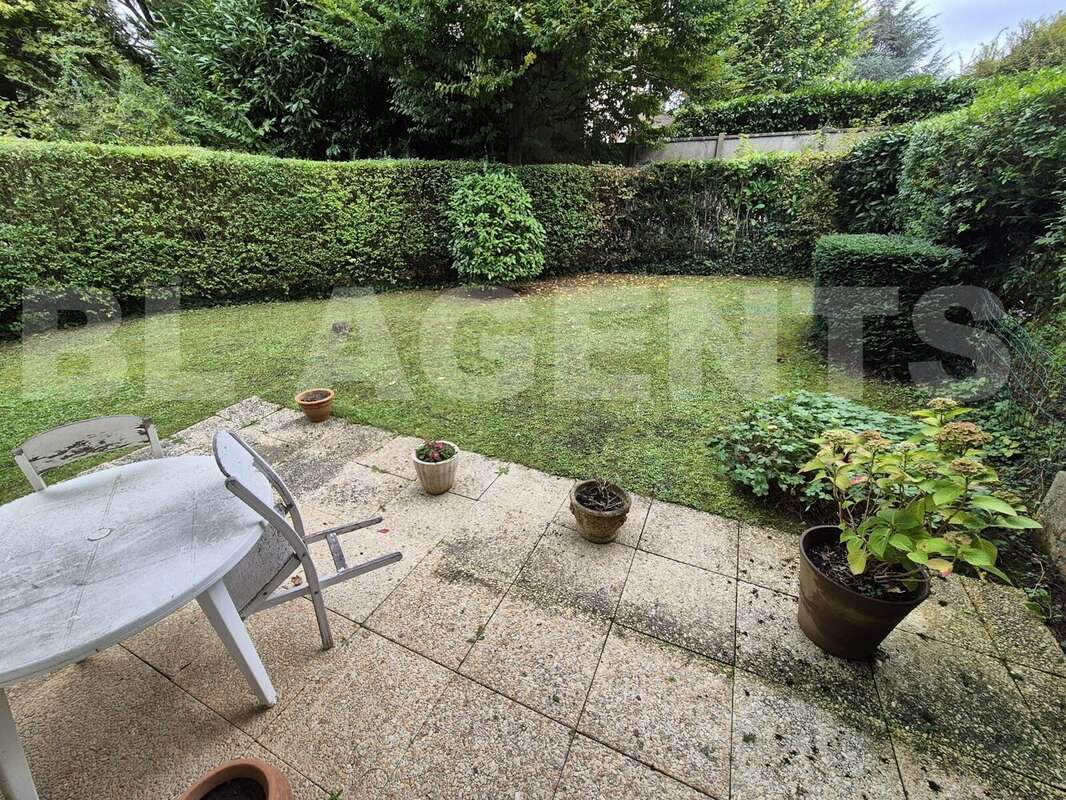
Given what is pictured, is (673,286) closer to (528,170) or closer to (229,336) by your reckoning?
(528,170)

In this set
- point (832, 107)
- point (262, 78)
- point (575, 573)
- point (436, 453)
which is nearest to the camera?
point (575, 573)

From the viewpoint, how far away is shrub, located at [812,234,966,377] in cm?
392

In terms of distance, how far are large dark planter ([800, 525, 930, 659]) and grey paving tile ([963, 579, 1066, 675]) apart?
0.61 metres

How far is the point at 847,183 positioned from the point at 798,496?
735 centimetres

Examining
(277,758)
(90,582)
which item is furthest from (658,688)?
(90,582)

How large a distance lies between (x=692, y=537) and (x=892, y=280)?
3573 millimetres

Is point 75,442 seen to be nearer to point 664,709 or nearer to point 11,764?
point 11,764

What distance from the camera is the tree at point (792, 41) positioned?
14703mm

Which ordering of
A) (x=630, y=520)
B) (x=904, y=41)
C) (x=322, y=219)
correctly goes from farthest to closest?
(x=904, y=41) → (x=322, y=219) → (x=630, y=520)

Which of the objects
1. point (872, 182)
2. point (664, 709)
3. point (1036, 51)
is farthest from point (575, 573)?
point (1036, 51)

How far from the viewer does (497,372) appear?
14.9 ft

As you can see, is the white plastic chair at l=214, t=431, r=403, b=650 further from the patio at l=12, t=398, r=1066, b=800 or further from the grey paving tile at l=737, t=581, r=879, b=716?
the grey paving tile at l=737, t=581, r=879, b=716

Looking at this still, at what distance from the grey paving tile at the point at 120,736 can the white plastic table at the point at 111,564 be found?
0.78 ft

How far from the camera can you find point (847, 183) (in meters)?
7.20
